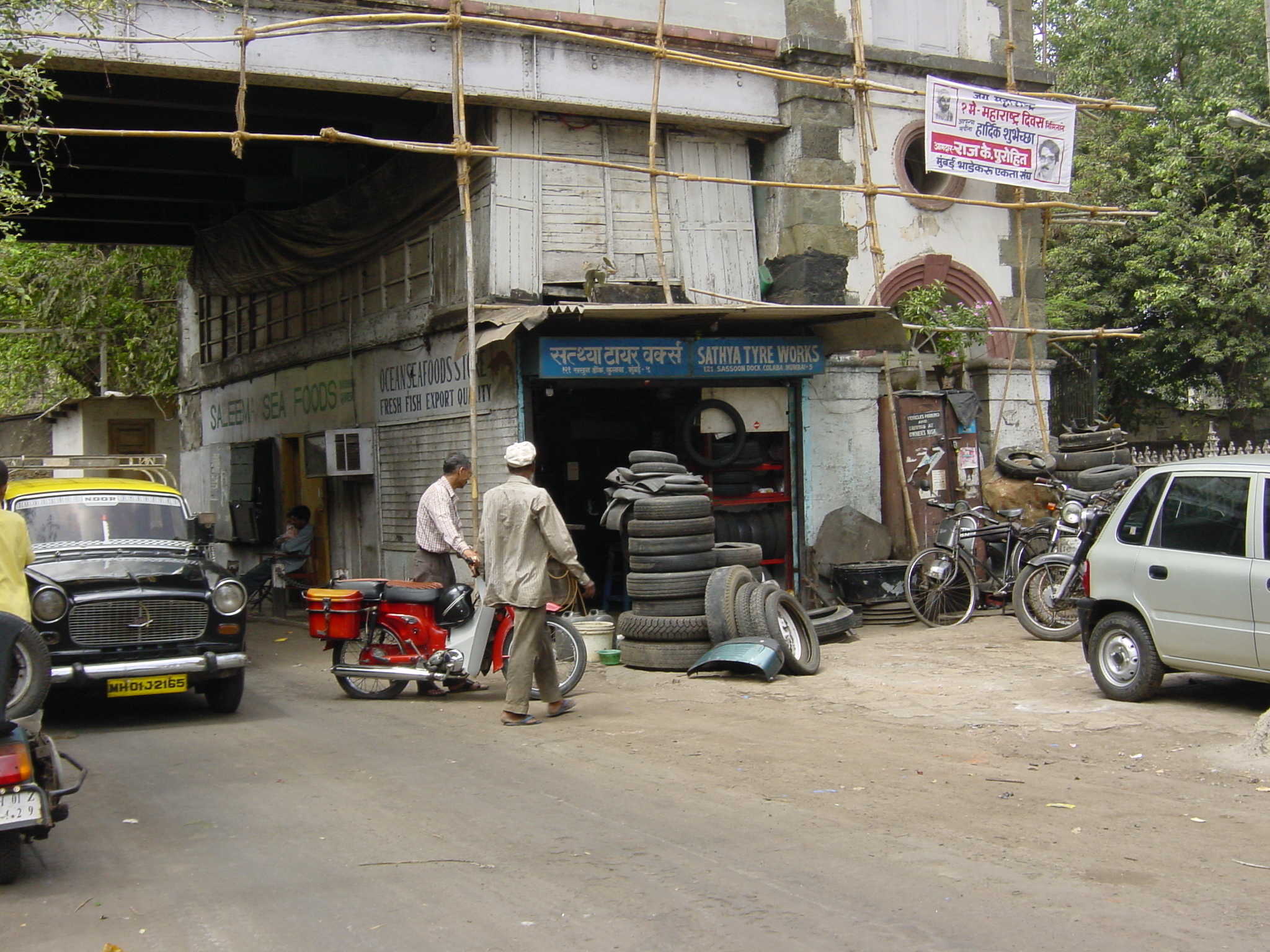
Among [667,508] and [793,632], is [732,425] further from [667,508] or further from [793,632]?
[793,632]

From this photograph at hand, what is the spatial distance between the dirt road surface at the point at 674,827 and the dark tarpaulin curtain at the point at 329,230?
22.5ft

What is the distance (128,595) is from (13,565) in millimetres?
3265

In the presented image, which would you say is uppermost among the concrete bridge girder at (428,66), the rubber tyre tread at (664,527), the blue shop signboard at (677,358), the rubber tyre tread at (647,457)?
the concrete bridge girder at (428,66)

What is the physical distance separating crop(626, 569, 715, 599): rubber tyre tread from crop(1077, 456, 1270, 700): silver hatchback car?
3.19 m

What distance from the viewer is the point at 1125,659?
845 cm

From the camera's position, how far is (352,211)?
1541cm

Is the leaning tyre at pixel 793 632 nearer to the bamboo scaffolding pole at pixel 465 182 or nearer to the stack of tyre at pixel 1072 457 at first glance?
the bamboo scaffolding pole at pixel 465 182

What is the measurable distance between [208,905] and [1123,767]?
492 centimetres

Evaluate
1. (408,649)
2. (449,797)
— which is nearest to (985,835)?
(449,797)

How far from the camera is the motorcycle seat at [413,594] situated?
9.21 m

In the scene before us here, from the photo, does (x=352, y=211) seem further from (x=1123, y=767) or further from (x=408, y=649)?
(x=1123, y=767)

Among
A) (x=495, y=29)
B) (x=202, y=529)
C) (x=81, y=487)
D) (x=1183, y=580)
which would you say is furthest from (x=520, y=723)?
(x=495, y=29)

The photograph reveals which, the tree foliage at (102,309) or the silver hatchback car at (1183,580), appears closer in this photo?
the silver hatchback car at (1183,580)

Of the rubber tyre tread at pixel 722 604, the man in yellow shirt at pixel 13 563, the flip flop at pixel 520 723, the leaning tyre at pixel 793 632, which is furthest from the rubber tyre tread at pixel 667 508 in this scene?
the man in yellow shirt at pixel 13 563
